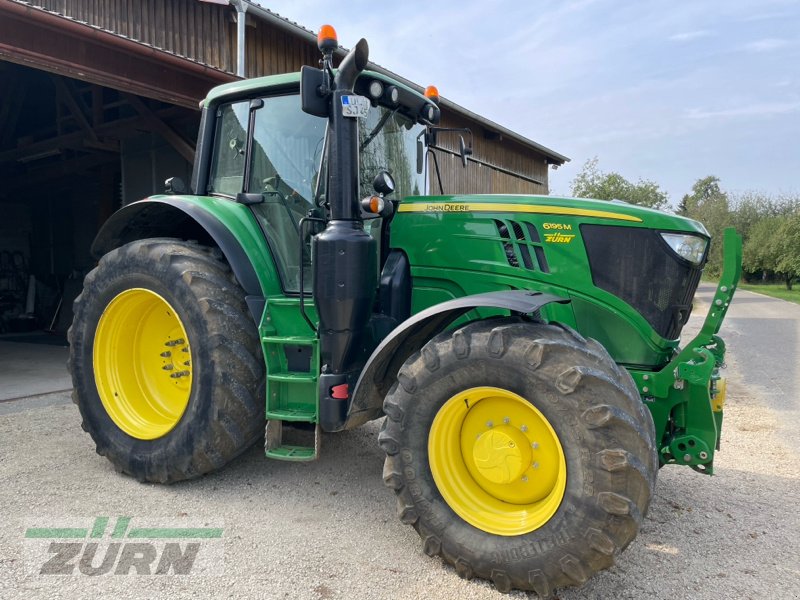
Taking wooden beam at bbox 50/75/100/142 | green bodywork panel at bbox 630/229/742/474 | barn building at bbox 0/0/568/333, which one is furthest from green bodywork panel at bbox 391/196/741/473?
wooden beam at bbox 50/75/100/142

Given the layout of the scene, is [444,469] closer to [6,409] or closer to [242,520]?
[242,520]

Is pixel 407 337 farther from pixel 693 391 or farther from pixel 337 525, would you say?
pixel 693 391

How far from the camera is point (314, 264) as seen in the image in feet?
9.72

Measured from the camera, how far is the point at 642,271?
111 inches

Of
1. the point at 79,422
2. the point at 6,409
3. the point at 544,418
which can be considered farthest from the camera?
the point at 6,409

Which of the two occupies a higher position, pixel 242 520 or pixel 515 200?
pixel 515 200

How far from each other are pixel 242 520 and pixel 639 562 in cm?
197

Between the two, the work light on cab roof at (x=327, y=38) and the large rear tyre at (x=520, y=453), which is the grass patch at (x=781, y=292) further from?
the work light on cab roof at (x=327, y=38)

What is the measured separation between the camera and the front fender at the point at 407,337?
2488 mm

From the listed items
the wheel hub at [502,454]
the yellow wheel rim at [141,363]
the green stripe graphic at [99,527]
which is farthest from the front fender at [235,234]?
the wheel hub at [502,454]

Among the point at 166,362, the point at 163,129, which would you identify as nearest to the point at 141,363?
the point at 166,362

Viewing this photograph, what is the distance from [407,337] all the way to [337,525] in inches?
41.5

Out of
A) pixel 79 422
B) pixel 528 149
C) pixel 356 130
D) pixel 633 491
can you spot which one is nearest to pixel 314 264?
pixel 356 130

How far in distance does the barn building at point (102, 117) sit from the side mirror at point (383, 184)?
0.92 metres
